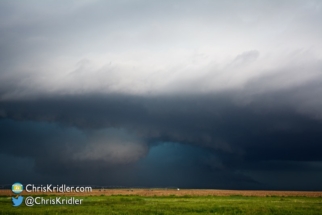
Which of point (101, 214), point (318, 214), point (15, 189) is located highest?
point (15, 189)

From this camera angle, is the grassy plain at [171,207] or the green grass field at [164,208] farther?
the grassy plain at [171,207]

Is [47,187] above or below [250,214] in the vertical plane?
above

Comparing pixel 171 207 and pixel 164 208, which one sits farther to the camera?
pixel 171 207

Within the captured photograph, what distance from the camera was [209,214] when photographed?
4628 centimetres

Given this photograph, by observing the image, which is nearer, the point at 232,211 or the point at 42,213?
the point at 42,213

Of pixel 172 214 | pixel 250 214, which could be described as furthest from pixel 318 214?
pixel 172 214

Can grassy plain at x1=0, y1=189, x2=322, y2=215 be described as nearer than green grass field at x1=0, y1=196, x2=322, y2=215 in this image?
No

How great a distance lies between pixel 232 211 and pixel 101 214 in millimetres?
20139

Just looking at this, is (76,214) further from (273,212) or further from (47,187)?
(273,212)

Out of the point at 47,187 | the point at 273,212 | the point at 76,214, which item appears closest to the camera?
the point at 76,214

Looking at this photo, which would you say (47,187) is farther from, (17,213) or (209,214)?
(209,214)

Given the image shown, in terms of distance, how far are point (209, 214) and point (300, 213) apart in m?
13.7

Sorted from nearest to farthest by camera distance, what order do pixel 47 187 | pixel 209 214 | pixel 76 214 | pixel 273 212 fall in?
1. pixel 76 214
2. pixel 209 214
3. pixel 273 212
4. pixel 47 187

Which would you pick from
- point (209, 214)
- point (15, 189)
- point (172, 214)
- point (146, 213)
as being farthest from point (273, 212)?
point (15, 189)
